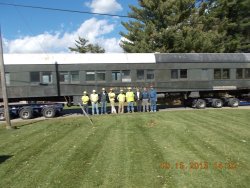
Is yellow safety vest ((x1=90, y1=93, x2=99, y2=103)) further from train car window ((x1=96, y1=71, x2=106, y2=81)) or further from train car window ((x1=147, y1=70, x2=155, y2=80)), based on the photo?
train car window ((x1=147, y1=70, x2=155, y2=80))

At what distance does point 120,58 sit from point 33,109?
679 centimetres

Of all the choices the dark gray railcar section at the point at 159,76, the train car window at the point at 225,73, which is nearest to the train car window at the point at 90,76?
the dark gray railcar section at the point at 159,76

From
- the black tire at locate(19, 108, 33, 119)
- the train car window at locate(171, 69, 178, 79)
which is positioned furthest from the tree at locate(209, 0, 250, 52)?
the black tire at locate(19, 108, 33, 119)

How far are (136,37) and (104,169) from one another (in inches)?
1195

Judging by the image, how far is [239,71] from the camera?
75.5 feet

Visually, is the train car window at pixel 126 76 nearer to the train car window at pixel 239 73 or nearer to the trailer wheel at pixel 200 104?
the trailer wheel at pixel 200 104

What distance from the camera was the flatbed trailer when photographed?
1941 cm

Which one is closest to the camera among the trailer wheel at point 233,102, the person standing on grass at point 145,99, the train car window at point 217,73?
the person standing on grass at point 145,99

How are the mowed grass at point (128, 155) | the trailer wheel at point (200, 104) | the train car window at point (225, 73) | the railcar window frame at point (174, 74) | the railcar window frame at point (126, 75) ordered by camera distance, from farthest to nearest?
the train car window at point (225, 73), the trailer wheel at point (200, 104), the railcar window frame at point (174, 74), the railcar window frame at point (126, 75), the mowed grass at point (128, 155)

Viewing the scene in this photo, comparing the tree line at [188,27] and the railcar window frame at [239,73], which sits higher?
the tree line at [188,27]

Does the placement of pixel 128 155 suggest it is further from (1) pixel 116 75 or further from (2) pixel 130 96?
(1) pixel 116 75

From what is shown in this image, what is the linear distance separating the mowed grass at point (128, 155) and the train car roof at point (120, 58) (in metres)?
5.93
